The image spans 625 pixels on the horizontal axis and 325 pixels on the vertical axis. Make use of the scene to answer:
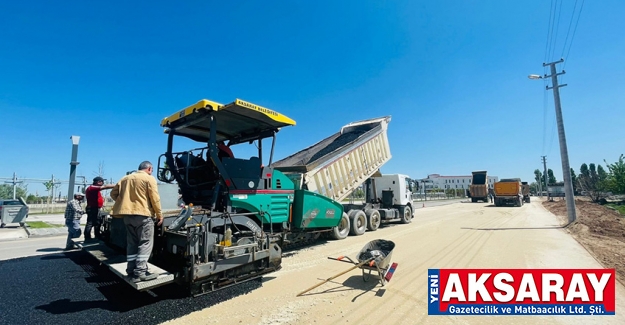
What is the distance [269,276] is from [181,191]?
2.41 meters

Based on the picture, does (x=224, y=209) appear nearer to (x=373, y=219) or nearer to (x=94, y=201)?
(x=94, y=201)

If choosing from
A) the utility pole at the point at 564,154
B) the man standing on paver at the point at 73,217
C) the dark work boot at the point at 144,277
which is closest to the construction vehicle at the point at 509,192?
the utility pole at the point at 564,154

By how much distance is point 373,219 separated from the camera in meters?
10.6

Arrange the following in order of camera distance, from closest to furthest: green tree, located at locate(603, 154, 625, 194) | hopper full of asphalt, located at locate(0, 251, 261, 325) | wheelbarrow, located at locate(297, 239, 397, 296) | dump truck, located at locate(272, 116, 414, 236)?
hopper full of asphalt, located at locate(0, 251, 261, 325)
wheelbarrow, located at locate(297, 239, 397, 296)
dump truck, located at locate(272, 116, 414, 236)
green tree, located at locate(603, 154, 625, 194)

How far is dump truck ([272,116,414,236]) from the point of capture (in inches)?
310

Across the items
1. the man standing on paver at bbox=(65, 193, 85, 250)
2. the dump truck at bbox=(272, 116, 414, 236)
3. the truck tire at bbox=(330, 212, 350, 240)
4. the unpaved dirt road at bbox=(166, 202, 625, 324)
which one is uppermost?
the dump truck at bbox=(272, 116, 414, 236)

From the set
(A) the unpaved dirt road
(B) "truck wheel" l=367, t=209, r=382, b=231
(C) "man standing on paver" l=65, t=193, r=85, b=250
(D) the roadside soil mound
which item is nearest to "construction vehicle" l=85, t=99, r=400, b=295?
(A) the unpaved dirt road

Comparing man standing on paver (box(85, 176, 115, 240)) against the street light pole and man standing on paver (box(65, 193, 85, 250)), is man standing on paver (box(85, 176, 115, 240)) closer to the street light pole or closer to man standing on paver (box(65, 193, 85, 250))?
man standing on paver (box(65, 193, 85, 250))

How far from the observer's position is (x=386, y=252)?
4688 mm

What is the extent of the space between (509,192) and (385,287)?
25.5 meters

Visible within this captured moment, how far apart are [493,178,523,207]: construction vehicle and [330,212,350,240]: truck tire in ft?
72.1

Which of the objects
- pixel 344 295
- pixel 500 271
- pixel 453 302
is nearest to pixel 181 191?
pixel 344 295

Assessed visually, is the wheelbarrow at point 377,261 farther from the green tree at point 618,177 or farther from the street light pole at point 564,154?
the green tree at point 618,177

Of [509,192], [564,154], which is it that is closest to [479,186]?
[509,192]
